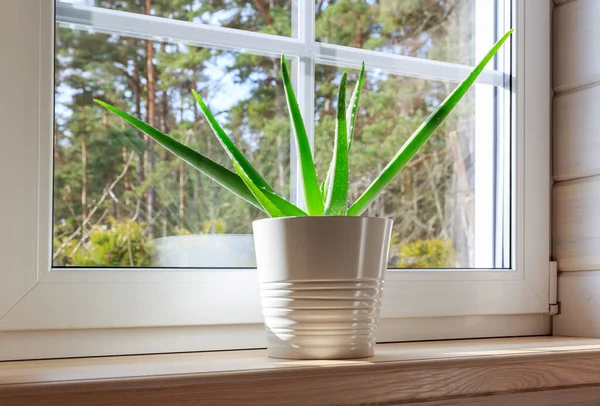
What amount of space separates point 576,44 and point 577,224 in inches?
12.4

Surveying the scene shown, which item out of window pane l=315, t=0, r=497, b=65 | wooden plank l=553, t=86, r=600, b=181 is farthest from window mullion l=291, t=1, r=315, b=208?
wooden plank l=553, t=86, r=600, b=181

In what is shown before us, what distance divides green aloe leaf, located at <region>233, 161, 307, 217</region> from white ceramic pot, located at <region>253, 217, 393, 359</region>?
3 cm

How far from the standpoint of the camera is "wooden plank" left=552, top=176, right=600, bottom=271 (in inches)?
51.3

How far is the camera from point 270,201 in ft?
3.11

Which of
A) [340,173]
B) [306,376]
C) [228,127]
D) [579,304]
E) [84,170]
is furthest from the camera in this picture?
[579,304]

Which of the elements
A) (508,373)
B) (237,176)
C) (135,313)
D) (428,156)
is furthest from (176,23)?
(508,373)

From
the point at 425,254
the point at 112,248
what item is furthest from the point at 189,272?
the point at 425,254

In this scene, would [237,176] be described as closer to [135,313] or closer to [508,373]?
[135,313]

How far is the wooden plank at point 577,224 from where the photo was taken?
1.30 metres

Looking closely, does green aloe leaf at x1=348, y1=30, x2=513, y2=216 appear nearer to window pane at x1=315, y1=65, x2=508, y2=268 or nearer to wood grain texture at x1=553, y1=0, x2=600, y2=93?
window pane at x1=315, y1=65, x2=508, y2=268

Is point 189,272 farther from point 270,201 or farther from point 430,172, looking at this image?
point 430,172

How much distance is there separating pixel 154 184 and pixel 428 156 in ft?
1.77

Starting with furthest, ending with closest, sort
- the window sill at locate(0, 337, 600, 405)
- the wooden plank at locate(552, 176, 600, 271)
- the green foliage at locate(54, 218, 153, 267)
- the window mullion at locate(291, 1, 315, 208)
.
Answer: the wooden plank at locate(552, 176, 600, 271) < the window mullion at locate(291, 1, 315, 208) < the green foliage at locate(54, 218, 153, 267) < the window sill at locate(0, 337, 600, 405)

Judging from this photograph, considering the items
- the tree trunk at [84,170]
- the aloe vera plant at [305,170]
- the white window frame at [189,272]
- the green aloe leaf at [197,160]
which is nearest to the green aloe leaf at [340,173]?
the aloe vera plant at [305,170]
